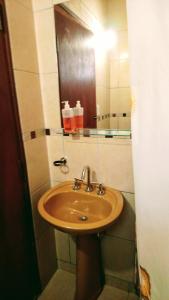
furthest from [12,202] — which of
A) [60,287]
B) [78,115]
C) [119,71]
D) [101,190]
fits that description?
[119,71]

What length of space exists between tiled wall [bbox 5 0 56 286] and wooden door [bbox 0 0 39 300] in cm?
5

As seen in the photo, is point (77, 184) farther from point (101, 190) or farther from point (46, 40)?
point (46, 40)

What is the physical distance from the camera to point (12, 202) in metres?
1.14

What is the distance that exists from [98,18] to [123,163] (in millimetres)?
899

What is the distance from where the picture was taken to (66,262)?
162 centimetres

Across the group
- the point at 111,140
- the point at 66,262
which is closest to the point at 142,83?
the point at 111,140

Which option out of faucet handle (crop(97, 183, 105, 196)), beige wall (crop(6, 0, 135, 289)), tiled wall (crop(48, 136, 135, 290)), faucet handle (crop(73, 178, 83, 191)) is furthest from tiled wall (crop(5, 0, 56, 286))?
faucet handle (crop(97, 183, 105, 196))

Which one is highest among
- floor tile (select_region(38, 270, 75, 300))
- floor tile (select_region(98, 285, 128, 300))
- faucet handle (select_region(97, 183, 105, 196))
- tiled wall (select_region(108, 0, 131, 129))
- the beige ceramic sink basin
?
tiled wall (select_region(108, 0, 131, 129))

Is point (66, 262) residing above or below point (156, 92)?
below

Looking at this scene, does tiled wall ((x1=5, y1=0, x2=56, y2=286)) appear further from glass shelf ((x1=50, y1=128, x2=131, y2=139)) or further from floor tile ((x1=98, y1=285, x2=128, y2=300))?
floor tile ((x1=98, y1=285, x2=128, y2=300))

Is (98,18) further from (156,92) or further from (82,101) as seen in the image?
(156,92)

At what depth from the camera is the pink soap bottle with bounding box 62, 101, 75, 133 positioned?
1.22 metres

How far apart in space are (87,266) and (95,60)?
135 cm

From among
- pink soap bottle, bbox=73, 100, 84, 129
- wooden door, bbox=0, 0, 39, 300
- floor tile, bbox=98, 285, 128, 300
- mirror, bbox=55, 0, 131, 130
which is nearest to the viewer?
wooden door, bbox=0, 0, 39, 300
